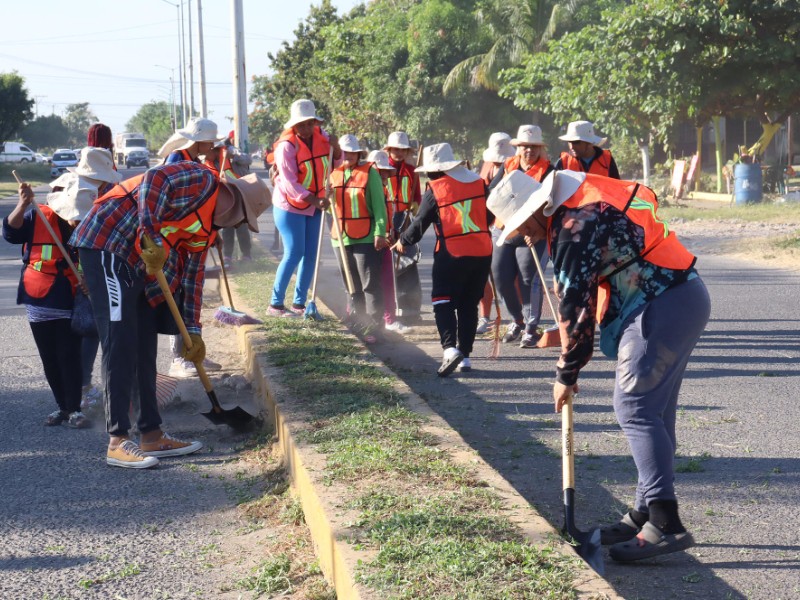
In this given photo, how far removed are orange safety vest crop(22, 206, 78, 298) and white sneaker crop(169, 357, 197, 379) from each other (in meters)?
1.64

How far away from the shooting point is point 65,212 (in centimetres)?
621

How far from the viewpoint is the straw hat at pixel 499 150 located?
9.82 meters

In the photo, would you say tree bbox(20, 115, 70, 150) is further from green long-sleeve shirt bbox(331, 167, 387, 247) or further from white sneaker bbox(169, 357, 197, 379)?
white sneaker bbox(169, 357, 197, 379)

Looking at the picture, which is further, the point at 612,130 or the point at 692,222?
the point at 612,130

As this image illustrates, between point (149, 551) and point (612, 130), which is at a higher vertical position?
point (612, 130)

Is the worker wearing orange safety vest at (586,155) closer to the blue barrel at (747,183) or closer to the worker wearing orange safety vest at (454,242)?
the worker wearing orange safety vest at (454,242)

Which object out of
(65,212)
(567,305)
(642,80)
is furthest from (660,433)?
(642,80)

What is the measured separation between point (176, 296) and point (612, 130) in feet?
67.1

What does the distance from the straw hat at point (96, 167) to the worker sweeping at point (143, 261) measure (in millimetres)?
658

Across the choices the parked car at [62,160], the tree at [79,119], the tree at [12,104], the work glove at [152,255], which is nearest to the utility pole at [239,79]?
the work glove at [152,255]

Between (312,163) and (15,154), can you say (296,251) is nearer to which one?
(312,163)

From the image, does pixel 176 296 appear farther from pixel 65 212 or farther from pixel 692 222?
pixel 692 222

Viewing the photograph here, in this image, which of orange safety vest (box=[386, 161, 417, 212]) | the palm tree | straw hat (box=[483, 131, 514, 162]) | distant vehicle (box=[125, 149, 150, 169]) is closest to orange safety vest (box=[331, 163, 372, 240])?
orange safety vest (box=[386, 161, 417, 212])

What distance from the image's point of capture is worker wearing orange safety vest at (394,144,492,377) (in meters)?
7.97
